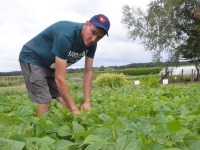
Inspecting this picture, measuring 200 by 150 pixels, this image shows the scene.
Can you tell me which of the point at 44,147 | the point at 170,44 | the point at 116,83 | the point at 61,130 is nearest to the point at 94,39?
the point at 61,130

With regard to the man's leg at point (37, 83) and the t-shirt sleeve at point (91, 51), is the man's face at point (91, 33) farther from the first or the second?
the man's leg at point (37, 83)

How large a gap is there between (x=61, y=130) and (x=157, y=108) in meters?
0.90

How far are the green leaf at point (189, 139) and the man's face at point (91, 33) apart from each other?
1785mm

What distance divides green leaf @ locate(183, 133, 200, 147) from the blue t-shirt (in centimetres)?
191

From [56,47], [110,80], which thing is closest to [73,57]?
[56,47]

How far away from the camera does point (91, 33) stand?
2.85m

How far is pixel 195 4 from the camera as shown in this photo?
24.4 metres

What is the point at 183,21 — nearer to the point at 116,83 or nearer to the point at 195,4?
the point at 195,4

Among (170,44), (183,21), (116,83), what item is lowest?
(116,83)

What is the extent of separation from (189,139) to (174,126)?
0.10 metres

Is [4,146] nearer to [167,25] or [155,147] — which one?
[155,147]

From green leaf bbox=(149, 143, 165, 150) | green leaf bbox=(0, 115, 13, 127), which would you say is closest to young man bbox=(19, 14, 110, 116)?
green leaf bbox=(0, 115, 13, 127)

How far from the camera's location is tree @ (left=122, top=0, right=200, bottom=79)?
80.9 ft

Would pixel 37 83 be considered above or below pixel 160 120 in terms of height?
above
